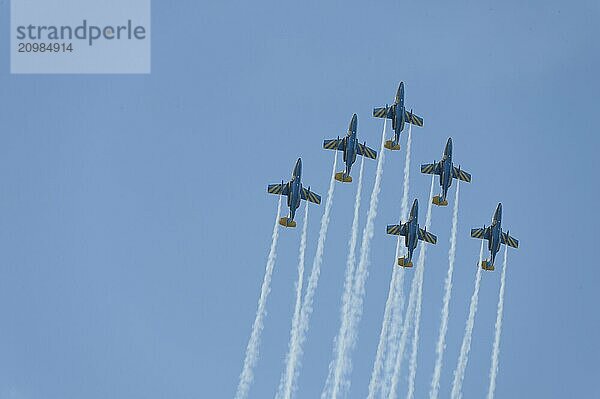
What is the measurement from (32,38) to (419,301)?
50730 mm

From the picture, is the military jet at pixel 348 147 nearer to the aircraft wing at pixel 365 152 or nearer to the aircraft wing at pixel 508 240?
the aircraft wing at pixel 365 152

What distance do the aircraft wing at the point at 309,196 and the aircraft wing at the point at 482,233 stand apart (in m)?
18.1

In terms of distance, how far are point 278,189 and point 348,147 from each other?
9637mm

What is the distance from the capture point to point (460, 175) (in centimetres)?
16925

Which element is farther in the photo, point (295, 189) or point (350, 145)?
point (350, 145)

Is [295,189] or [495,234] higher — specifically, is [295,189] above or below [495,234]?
above

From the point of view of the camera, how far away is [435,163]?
167750 mm

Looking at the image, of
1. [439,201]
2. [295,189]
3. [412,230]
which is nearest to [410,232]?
[412,230]

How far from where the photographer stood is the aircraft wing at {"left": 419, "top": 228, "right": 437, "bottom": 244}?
534 ft

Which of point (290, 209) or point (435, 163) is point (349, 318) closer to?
point (290, 209)

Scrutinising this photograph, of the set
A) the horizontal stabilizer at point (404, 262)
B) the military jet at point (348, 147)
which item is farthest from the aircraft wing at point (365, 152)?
the horizontal stabilizer at point (404, 262)

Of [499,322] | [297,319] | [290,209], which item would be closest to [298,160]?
[290,209]

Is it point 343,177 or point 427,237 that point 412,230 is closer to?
point 427,237

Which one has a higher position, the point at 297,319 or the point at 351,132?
the point at 351,132
